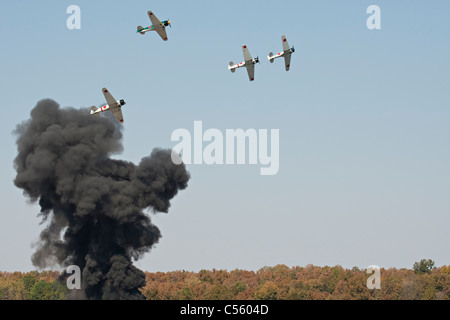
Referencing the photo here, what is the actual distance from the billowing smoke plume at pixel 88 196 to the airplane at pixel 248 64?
67.8 ft

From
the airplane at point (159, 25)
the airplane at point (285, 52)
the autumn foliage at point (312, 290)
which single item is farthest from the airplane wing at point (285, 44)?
the autumn foliage at point (312, 290)

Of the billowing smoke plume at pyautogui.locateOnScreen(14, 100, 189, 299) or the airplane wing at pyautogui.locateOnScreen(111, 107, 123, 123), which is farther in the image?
the billowing smoke plume at pyautogui.locateOnScreen(14, 100, 189, 299)

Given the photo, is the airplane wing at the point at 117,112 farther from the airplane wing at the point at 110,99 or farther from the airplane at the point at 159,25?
the airplane at the point at 159,25

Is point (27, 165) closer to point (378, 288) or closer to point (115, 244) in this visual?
point (115, 244)

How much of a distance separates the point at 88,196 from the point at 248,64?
2854 centimetres

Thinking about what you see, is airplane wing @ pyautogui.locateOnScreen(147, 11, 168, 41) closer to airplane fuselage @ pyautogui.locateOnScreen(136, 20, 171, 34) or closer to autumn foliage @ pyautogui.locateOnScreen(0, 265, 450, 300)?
airplane fuselage @ pyautogui.locateOnScreen(136, 20, 171, 34)

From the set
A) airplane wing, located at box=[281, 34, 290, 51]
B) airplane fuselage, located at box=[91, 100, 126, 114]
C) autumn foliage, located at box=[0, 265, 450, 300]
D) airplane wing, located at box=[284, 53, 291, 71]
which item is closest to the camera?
airplane fuselage, located at box=[91, 100, 126, 114]

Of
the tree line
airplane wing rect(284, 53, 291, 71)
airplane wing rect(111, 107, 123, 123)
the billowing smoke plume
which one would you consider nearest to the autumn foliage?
the tree line

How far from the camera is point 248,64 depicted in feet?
342

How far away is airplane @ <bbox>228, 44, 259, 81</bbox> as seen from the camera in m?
104

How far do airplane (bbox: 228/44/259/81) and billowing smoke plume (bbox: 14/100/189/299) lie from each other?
20.7 m
